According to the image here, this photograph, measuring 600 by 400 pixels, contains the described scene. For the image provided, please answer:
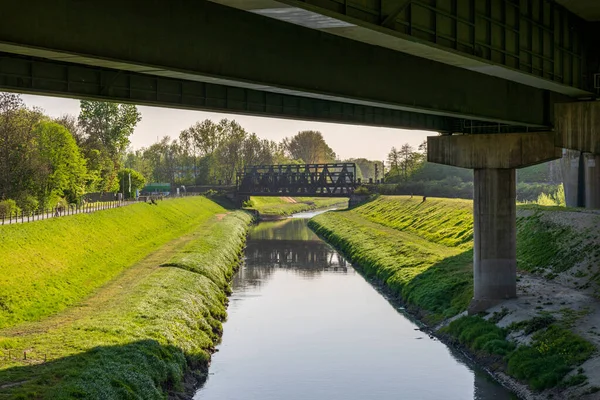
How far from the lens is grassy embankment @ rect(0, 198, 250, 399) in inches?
983

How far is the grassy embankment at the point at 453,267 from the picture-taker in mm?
29812

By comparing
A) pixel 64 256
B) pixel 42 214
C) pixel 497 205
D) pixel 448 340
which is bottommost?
pixel 448 340

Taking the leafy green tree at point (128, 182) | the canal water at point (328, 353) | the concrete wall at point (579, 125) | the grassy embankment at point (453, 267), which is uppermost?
the concrete wall at point (579, 125)

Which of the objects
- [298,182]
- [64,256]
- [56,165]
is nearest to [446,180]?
[298,182]

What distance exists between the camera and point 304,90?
74.0 feet

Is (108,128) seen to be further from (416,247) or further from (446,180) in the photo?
(416,247)

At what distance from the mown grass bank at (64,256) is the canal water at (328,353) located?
8.91 meters

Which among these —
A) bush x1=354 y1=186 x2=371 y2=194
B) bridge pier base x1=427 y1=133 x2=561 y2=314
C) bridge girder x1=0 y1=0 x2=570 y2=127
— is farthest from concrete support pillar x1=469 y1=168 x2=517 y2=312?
bush x1=354 y1=186 x2=371 y2=194

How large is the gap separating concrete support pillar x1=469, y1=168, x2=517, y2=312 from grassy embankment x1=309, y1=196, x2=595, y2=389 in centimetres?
193

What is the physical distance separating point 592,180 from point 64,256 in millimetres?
41837

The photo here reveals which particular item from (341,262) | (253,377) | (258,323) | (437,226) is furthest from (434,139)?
(437,226)

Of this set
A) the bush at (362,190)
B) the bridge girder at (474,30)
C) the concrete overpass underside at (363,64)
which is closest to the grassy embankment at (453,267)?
the concrete overpass underside at (363,64)

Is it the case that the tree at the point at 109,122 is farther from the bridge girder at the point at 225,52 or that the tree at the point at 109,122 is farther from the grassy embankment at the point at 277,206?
the bridge girder at the point at 225,52

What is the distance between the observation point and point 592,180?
64062mm
